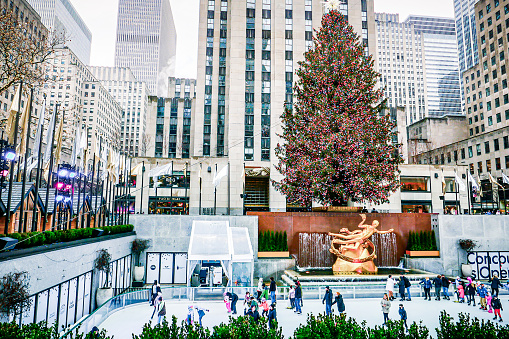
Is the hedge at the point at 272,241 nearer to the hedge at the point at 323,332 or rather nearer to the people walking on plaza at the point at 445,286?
the people walking on plaza at the point at 445,286

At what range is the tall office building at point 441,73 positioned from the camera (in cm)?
15225

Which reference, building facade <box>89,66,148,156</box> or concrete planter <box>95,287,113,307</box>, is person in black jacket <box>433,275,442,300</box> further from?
building facade <box>89,66,148,156</box>

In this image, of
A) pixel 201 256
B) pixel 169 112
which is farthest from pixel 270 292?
pixel 169 112

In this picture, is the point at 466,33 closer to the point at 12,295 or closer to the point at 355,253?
the point at 355,253

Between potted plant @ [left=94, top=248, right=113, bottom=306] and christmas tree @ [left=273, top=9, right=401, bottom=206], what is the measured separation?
15514mm

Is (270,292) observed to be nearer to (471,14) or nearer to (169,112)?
(169,112)

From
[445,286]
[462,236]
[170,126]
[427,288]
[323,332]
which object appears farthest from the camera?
[170,126]

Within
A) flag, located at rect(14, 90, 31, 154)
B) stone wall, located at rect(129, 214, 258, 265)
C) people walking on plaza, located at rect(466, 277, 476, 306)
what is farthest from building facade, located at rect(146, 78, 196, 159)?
people walking on plaza, located at rect(466, 277, 476, 306)

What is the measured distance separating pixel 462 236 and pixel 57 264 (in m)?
28.6

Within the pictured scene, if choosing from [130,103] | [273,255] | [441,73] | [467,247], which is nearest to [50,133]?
[273,255]

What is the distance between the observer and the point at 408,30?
15738 cm

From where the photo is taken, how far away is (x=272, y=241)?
89.5 ft

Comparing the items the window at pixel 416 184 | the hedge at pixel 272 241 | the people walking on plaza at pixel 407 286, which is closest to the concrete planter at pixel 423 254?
the people walking on plaza at pixel 407 286

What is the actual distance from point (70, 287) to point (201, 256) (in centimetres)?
764
